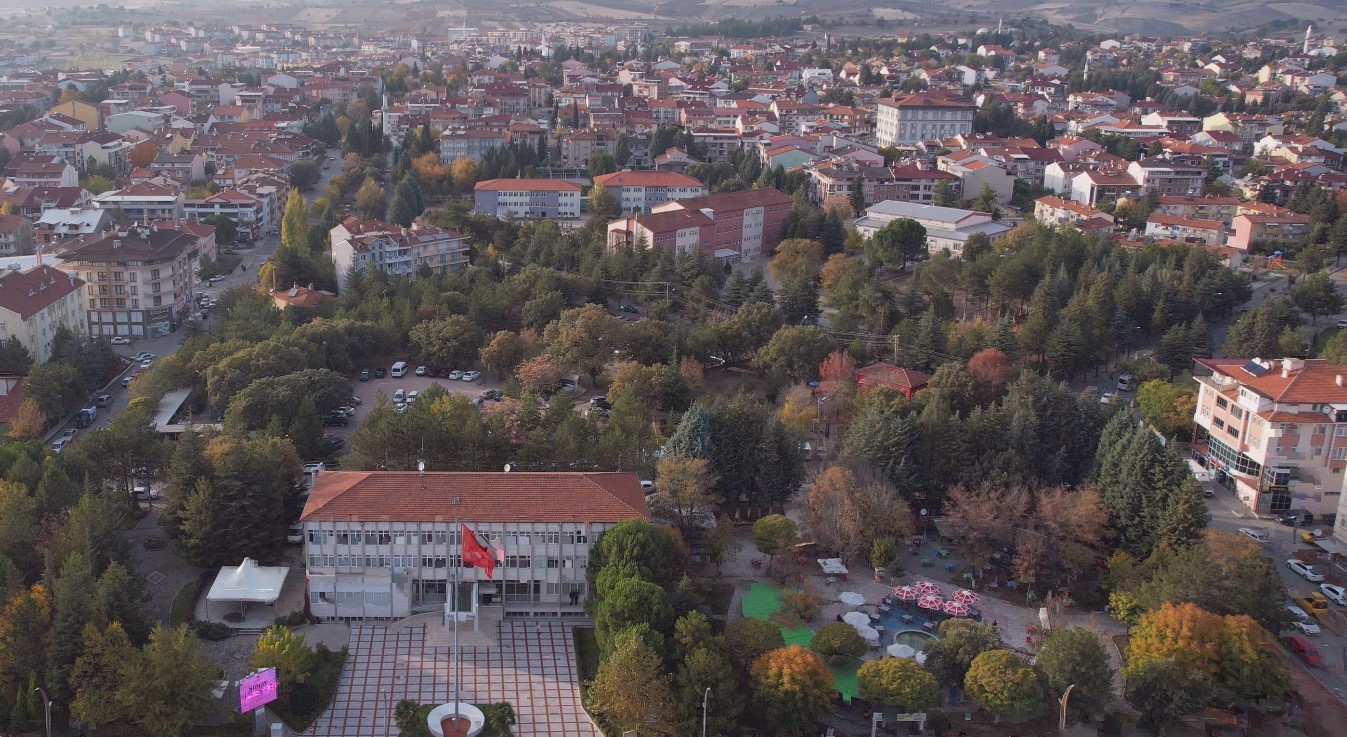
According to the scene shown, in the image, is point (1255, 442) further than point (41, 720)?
Yes

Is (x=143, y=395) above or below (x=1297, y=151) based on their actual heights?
below

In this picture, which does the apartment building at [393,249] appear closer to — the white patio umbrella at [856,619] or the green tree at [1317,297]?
the white patio umbrella at [856,619]

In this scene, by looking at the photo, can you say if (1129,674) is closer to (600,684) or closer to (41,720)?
(600,684)

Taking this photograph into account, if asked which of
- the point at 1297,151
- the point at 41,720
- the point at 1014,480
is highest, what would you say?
the point at 1297,151

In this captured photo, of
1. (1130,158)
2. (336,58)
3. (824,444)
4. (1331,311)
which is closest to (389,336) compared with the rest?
(824,444)

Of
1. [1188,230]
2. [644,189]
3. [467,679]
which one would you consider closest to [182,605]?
[467,679]

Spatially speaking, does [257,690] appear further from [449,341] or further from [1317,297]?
[1317,297]

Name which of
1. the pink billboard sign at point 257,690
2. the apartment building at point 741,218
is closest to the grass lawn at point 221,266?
the apartment building at point 741,218
